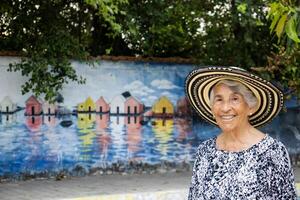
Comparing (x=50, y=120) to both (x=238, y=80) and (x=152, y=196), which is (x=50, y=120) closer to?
(x=152, y=196)

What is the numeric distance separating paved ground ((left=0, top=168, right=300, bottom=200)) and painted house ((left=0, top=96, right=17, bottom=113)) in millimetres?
1268

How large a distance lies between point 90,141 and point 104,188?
178 cm

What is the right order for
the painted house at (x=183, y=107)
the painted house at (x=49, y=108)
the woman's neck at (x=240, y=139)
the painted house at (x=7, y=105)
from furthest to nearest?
the painted house at (x=183, y=107)
the painted house at (x=49, y=108)
the painted house at (x=7, y=105)
the woman's neck at (x=240, y=139)

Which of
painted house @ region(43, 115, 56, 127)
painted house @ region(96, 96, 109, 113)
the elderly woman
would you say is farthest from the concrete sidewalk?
the elderly woman

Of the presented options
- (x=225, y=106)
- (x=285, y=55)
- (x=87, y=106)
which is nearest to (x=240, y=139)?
(x=225, y=106)

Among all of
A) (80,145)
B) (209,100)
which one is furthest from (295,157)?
(209,100)

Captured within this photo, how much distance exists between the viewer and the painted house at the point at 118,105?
38.1 feet

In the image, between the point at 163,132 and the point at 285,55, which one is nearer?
the point at 285,55

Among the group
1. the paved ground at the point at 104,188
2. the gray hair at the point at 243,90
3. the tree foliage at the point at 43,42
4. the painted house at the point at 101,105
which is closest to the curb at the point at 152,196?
the paved ground at the point at 104,188

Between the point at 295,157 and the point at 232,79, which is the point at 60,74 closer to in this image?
the point at 295,157

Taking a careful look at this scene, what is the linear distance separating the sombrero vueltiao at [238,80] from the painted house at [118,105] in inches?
327

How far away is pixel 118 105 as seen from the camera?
11672 mm

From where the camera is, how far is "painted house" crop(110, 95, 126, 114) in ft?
38.1

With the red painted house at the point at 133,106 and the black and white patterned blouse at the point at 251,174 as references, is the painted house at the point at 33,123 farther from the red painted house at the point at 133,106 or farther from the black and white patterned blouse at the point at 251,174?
the black and white patterned blouse at the point at 251,174
